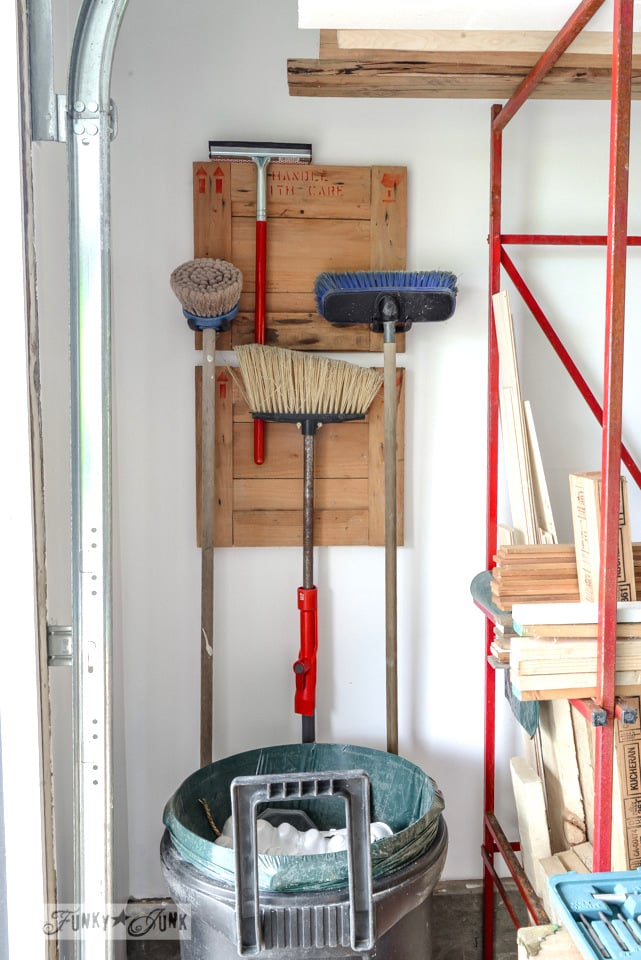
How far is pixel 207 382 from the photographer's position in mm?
A: 1875

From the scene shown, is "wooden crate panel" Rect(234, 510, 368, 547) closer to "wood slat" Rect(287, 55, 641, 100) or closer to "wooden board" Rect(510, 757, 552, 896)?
"wooden board" Rect(510, 757, 552, 896)

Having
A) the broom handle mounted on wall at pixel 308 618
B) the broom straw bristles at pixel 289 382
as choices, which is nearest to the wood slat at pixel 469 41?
the broom straw bristles at pixel 289 382

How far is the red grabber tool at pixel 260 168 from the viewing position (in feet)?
6.11

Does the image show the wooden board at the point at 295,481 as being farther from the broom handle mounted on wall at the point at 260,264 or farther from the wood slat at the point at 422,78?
the wood slat at the point at 422,78

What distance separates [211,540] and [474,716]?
85 cm

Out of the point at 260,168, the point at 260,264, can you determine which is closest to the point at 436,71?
the point at 260,168

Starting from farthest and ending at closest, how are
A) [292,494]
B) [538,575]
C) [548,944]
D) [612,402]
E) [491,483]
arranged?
1. [292,494]
2. [491,483]
3. [538,575]
4. [612,402]
5. [548,944]

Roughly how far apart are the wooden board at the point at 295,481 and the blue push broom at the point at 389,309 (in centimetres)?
15

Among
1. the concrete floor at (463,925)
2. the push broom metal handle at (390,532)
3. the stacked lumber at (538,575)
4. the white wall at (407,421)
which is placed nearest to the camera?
the stacked lumber at (538,575)

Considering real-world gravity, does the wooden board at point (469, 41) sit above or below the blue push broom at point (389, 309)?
above

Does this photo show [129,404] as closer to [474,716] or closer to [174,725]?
[174,725]

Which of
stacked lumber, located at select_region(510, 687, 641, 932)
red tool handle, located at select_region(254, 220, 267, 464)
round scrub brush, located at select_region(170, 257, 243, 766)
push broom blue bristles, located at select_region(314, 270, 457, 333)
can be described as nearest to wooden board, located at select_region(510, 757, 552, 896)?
stacked lumber, located at select_region(510, 687, 641, 932)

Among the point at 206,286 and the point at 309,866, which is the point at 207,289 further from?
the point at 309,866

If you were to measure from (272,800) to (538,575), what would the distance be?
675 millimetres
